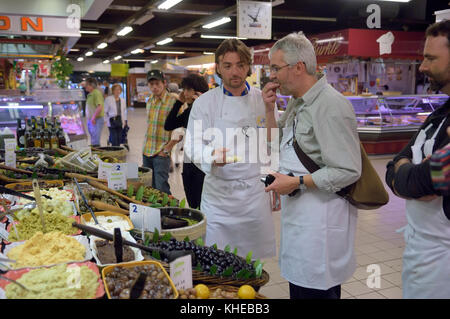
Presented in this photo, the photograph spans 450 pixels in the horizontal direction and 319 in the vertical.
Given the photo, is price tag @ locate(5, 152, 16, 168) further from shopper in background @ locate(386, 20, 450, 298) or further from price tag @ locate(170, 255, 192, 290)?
shopper in background @ locate(386, 20, 450, 298)

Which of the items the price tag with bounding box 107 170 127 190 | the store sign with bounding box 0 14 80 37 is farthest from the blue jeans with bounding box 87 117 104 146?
the price tag with bounding box 107 170 127 190

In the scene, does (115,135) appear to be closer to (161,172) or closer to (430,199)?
(161,172)

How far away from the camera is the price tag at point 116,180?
318cm

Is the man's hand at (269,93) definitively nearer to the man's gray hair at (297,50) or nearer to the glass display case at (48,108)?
the man's gray hair at (297,50)

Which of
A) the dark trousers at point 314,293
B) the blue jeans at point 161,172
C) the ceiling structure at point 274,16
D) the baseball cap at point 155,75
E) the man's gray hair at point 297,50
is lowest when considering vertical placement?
the dark trousers at point 314,293

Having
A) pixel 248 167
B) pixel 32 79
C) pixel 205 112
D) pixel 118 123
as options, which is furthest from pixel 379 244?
pixel 32 79

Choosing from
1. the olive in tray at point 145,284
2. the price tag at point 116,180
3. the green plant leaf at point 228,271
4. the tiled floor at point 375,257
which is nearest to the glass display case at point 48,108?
the tiled floor at point 375,257

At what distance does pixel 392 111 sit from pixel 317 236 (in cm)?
897

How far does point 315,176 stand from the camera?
2.04 m

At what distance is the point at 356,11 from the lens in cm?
1290

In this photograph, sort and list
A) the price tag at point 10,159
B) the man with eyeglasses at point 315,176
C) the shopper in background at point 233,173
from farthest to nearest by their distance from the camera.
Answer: the price tag at point 10,159 → the shopper in background at point 233,173 → the man with eyeglasses at point 315,176

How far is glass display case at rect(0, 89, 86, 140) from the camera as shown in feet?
21.5

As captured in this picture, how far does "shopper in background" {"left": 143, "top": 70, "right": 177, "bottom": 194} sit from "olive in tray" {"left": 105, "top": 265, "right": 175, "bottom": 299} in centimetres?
339

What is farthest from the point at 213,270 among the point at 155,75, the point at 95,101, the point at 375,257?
the point at 95,101
